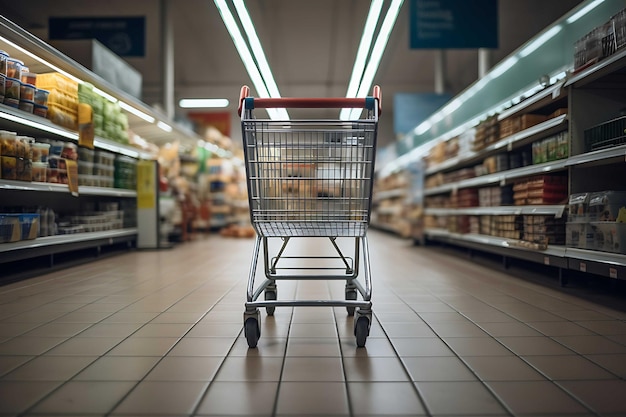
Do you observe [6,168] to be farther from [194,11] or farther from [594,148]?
[194,11]

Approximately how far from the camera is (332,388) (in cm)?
167

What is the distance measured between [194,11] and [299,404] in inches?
421

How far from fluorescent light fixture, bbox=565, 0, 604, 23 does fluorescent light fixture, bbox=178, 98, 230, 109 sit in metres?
14.7

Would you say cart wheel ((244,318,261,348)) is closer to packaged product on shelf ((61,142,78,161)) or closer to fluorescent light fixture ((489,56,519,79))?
packaged product on shelf ((61,142,78,161))

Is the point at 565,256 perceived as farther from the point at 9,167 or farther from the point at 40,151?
the point at 40,151

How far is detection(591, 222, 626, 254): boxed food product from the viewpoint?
298 cm

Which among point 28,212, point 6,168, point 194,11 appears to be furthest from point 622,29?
point 194,11

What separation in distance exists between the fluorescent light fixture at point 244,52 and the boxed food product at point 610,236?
8.69 ft

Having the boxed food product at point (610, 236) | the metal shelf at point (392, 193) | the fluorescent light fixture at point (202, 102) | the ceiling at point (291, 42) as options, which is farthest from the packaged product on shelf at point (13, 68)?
the fluorescent light fixture at point (202, 102)

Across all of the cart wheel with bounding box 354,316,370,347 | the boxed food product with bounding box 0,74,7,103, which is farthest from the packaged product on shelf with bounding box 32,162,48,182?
the cart wheel with bounding box 354,316,370,347

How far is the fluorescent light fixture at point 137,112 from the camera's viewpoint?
6466 mm

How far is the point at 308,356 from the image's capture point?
6.72 feet

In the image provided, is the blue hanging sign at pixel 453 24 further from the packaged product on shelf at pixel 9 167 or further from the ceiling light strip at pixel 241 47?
the packaged product on shelf at pixel 9 167

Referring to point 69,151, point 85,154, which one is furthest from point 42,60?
point 85,154
